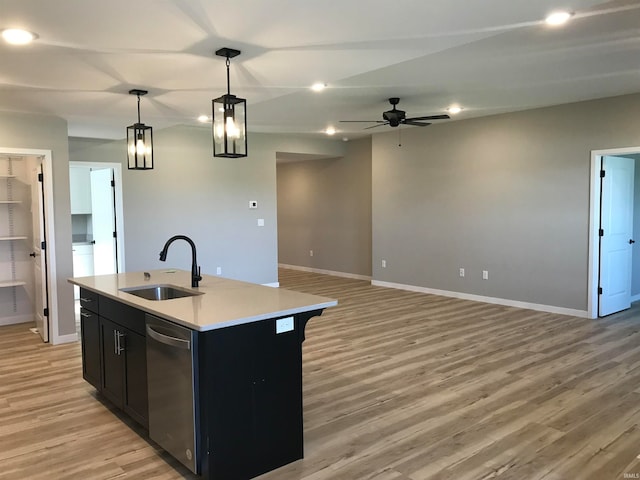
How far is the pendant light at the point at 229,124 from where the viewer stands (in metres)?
3.07

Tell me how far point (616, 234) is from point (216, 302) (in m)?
5.63

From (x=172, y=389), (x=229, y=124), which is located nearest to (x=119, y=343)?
(x=172, y=389)

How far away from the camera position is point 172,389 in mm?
2697

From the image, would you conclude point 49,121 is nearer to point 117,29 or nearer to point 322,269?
point 117,29

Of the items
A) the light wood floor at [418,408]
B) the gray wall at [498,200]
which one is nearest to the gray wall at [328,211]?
the gray wall at [498,200]

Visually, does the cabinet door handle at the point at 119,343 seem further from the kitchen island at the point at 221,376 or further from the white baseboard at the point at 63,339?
the white baseboard at the point at 63,339

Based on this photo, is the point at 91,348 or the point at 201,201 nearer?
the point at 91,348

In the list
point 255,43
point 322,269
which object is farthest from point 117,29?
point 322,269

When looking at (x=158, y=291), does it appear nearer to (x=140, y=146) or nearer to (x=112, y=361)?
(x=112, y=361)

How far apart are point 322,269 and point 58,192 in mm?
6038

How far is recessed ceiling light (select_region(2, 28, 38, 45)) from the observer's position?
2717 millimetres

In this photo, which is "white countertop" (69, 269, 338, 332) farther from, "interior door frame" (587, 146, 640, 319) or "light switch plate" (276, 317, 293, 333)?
"interior door frame" (587, 146, 640, 319)

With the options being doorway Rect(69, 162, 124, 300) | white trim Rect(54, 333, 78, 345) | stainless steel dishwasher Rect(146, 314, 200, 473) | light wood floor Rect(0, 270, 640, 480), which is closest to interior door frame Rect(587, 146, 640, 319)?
light wood floor Rect(0, 270, 640, 480)

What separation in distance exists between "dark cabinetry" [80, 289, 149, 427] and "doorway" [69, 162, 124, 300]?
11.3 feet
